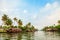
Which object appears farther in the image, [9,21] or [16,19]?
[16,19]

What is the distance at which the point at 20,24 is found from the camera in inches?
6860

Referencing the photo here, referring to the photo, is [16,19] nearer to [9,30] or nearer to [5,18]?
[5,18]

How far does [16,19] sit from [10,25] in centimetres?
2409

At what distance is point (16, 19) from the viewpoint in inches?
6890

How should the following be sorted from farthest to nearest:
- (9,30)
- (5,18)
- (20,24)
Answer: (20,24) < (5,18) < (9,30)

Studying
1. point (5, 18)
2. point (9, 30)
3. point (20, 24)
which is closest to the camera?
point (9, 30)

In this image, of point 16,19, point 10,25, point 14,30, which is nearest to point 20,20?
point 16,19

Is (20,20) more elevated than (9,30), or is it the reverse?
(20,20)

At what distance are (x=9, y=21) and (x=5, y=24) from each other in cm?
480

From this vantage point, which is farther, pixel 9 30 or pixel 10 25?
pixel 10 25

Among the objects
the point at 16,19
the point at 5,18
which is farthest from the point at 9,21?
the point at 16,19

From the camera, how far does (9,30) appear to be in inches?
5207

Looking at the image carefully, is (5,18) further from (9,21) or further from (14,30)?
(14,30)

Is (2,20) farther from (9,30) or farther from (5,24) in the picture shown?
(9,30)
